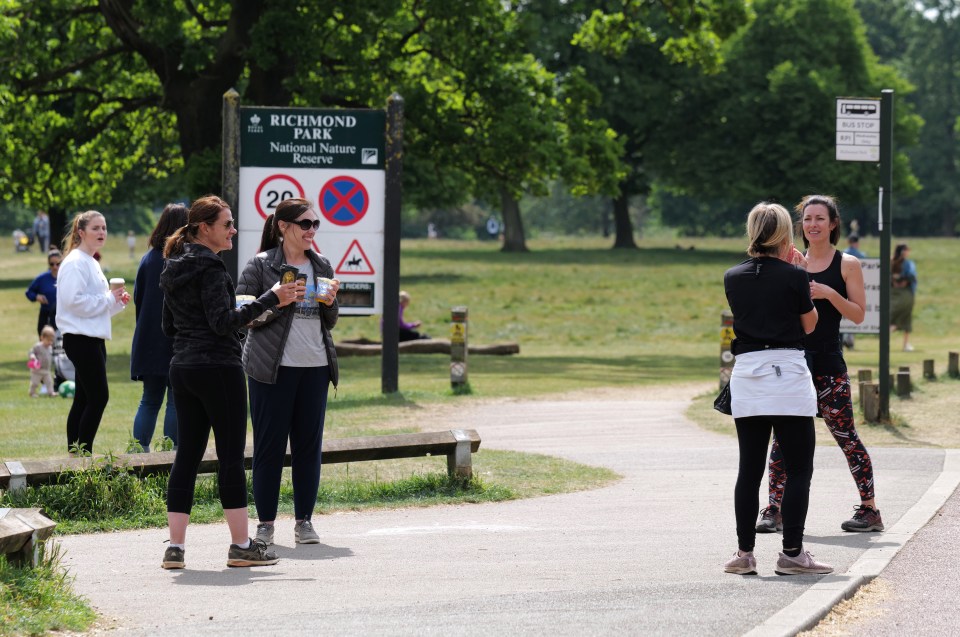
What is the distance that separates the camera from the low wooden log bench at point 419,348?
24.5m

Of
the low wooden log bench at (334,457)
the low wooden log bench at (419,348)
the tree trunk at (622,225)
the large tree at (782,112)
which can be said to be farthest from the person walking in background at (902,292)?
the tree trunk at (622,225)

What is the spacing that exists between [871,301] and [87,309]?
8.32 meters

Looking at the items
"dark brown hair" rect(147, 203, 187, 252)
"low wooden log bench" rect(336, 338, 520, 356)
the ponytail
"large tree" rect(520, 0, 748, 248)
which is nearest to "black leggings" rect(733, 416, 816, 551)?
the ponytail

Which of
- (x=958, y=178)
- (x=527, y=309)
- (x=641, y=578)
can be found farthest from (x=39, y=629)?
(x=958, y=178)

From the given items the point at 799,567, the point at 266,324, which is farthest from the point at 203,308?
the point at 799,567

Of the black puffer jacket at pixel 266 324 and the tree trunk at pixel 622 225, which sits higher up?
the tree trunk at pixel 622 225

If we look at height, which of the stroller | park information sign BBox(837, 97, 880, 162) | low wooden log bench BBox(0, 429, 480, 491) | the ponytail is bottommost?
the stroller

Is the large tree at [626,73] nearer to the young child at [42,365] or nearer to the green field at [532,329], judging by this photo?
the green field at [532,329]

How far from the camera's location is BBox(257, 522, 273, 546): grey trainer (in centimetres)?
740

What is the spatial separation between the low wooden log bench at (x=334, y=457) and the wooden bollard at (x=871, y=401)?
5005 millimetres

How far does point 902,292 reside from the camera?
83.2ft

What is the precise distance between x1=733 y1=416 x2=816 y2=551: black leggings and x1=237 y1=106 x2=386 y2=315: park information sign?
924cm

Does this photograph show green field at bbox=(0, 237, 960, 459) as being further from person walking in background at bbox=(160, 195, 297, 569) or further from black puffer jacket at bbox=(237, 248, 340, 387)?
person walking in background at bbox=(160, 195, 297, 569)

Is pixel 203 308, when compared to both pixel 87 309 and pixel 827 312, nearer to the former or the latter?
pixel 87 309
